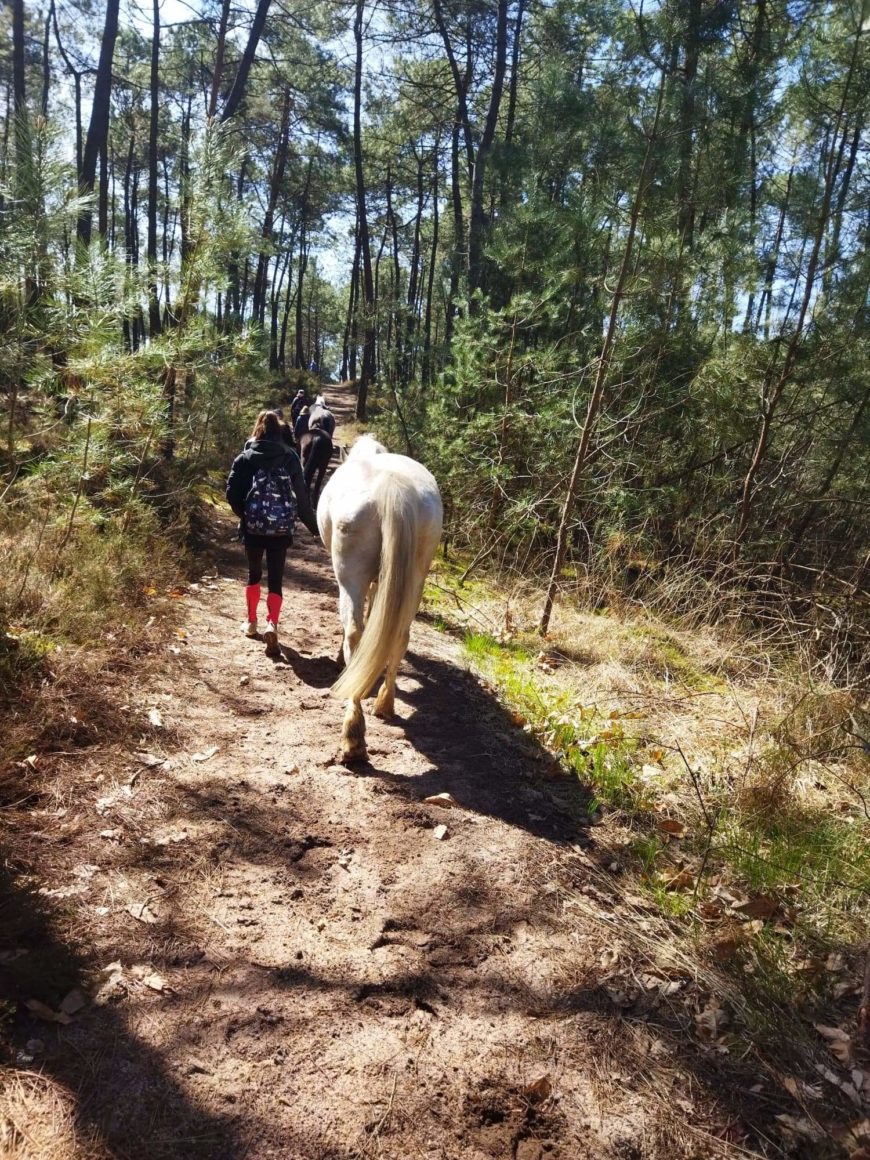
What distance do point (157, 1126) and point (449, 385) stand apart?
9.38 meters

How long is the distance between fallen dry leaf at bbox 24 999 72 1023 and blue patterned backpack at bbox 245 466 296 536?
384cm

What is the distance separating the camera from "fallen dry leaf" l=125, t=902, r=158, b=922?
250cm

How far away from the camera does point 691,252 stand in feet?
25.9

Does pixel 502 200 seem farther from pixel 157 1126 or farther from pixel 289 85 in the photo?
pixel 157 1126

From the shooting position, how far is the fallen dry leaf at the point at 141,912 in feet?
8.20

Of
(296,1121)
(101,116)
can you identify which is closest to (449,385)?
(101,116)

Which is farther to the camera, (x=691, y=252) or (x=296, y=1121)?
(x=691, y=252)

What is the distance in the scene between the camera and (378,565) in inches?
163

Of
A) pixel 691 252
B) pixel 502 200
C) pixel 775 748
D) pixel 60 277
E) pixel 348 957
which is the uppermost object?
pixel 502 200

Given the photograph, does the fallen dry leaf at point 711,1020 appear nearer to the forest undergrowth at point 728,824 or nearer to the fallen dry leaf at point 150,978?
the forest undergrowth at point 728,824

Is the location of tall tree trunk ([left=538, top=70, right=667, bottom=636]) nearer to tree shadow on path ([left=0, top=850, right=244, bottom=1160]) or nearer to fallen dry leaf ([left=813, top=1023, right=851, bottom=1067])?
fallen dry leaf ([left=813, top=1023, right=851, bottom=1067])

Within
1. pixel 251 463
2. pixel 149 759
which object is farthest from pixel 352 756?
pixel 251 463

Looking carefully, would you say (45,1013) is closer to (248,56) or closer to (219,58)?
(248,56)

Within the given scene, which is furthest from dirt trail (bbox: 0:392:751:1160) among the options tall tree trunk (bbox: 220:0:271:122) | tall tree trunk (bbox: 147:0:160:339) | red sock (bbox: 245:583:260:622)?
tall tree trunk (bbox: 220:0:271:122)
